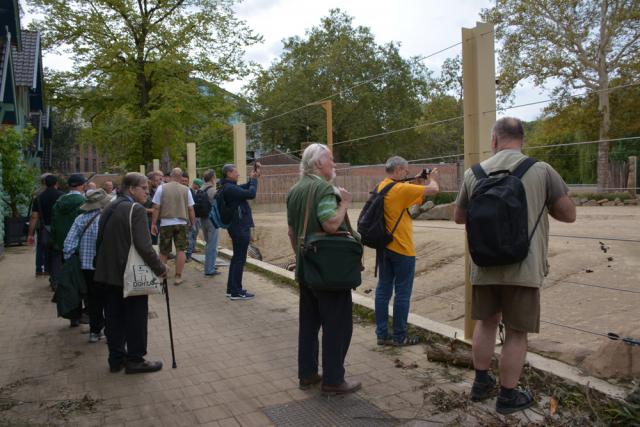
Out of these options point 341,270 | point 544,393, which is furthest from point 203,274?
point 544,393

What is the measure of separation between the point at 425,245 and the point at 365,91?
3218 cm

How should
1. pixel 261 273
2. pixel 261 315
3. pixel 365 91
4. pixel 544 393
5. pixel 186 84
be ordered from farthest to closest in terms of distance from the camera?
pixel 365 91 → pixel 186 84 → pixel 261 273 → pixel 261 315 → pixel 544 393

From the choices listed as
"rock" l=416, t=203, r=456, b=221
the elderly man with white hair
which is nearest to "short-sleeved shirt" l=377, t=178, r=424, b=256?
the elderly man with white hair

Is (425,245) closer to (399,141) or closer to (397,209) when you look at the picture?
(397,209)

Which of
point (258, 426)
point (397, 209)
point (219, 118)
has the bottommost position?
point (258, 426)

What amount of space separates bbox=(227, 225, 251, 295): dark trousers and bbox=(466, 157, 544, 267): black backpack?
14.7 feet

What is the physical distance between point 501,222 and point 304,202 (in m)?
1.38

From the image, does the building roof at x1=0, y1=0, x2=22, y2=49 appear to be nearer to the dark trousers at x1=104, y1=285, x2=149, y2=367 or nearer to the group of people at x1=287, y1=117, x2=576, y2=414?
the dark trousers at x1=104, y1=285, x2=149, y2=367

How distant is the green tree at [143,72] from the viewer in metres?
20.8

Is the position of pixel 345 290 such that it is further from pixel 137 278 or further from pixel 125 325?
pixel 125 325

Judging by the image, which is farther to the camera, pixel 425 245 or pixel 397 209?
pixel 425 245

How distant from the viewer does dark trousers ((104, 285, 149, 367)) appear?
4641mm

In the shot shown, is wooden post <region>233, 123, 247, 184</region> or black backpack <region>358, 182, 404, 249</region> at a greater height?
wooden post <region>233, 123, 247, 184</region>

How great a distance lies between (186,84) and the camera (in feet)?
70.6
